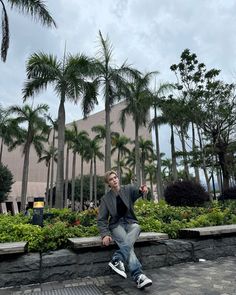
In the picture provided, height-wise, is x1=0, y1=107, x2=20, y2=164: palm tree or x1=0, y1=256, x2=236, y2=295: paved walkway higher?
x1=0, y1=107, x2=20, y2=164: palm tree

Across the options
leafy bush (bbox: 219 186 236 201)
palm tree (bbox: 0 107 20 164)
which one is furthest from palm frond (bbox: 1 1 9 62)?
palm tree (bbox: 0 107 20 164)

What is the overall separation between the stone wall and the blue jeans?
0.60 meters

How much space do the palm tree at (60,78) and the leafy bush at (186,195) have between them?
5.68 m

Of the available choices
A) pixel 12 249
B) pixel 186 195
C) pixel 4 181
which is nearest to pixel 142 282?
pixel 12 249

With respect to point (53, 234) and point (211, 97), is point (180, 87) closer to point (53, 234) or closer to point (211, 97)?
point (211, 97)

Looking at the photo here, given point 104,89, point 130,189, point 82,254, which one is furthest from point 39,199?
point 104,89

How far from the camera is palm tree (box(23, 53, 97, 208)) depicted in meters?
15.3

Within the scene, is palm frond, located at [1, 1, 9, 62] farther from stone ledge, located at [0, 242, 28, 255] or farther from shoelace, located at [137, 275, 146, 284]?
shoelace, located at [137, 275, 146, 284]

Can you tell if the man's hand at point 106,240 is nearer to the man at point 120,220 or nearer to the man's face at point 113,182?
the man at point 120,220

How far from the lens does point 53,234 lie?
4574 mm

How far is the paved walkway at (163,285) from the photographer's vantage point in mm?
3592

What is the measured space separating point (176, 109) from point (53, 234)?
670 inches

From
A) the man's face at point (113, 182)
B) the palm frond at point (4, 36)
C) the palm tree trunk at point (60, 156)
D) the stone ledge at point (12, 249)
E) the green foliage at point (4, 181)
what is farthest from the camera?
the green foliage at point (4, 181)

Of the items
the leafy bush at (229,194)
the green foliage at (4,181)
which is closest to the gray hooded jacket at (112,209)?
the leafy bush at (229,194)
